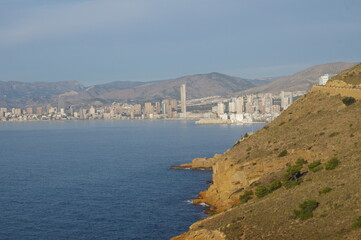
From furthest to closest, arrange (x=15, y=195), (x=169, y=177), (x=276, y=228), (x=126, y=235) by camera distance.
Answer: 1. (x=169, y=177)
2. (x=15, y=195)
3. (x=126, y=235)
4. (x=276, y=228)

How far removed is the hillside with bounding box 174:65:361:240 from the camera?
25188 millimetres

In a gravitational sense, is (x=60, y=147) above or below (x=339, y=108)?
below

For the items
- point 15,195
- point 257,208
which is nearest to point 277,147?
point 257,208

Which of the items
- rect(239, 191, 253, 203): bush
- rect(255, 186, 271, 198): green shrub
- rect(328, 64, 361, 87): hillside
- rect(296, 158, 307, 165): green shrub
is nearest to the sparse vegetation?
rect(296, 158, 307, 165): green shrub

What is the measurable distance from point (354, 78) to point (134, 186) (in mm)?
26195

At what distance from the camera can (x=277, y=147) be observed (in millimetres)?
44312

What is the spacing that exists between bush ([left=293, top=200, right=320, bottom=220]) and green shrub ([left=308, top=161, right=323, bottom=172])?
706cm

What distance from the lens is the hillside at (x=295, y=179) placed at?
2519 centimetres

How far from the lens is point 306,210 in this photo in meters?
26.2

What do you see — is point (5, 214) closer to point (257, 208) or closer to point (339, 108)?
point (257, 208)

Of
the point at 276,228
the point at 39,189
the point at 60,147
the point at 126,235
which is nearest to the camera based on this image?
the point at 276,228

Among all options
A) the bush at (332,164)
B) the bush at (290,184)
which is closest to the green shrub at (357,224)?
the bush at (332,164)

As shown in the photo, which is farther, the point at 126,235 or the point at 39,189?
the point at 39,189

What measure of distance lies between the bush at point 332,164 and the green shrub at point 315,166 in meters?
0.96
